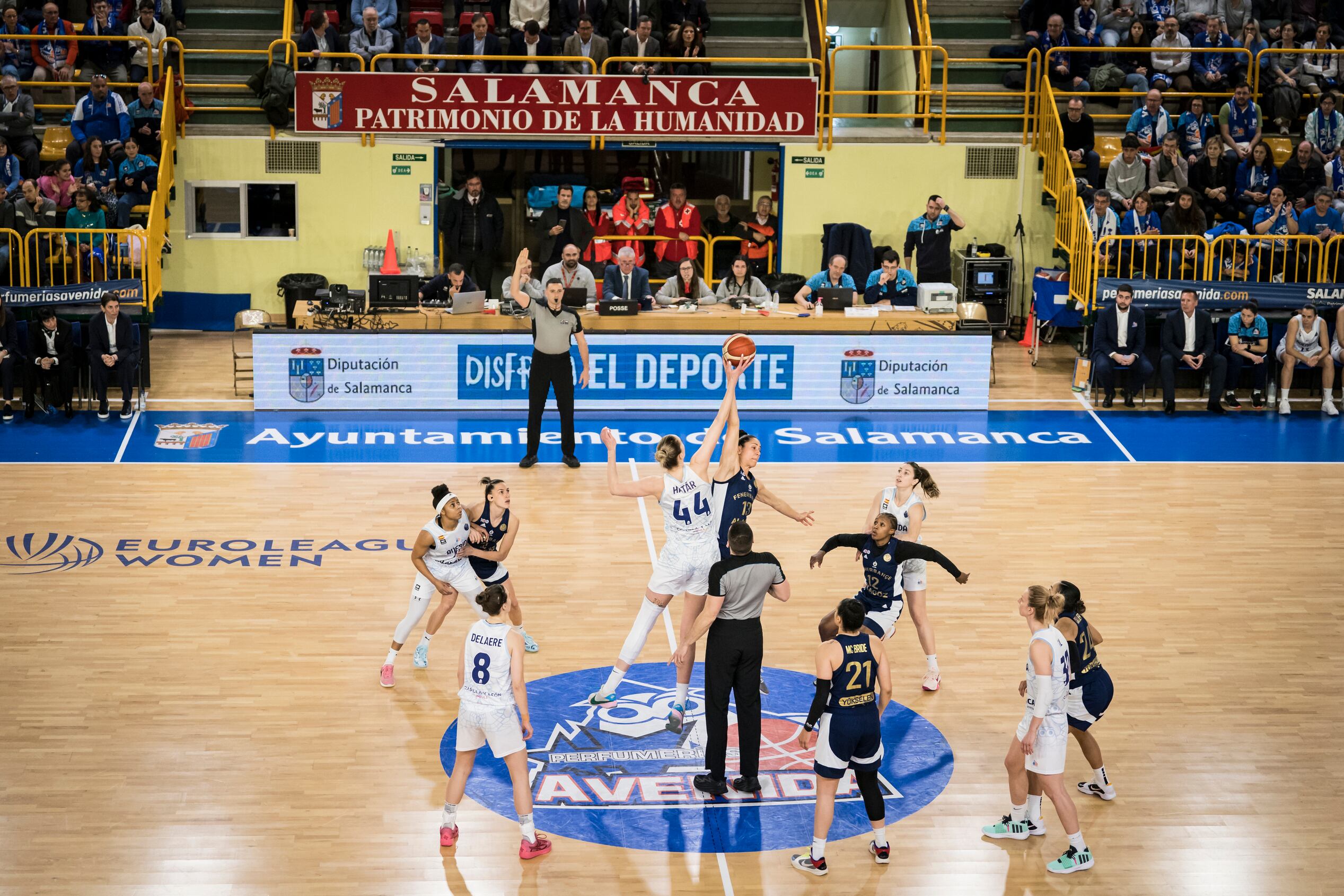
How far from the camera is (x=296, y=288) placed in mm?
22766

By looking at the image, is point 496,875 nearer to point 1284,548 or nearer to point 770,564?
point 770,564

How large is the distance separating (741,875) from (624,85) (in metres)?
16.4

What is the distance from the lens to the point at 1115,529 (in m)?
14.6

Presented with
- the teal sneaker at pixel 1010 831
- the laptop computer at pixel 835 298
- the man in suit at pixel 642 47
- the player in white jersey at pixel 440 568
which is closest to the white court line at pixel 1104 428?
the laptop computer at pixel 835 298

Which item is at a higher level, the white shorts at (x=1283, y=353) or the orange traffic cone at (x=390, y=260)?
the orange traffic cone at (x=390, y=260)

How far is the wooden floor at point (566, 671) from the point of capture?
27.0ft

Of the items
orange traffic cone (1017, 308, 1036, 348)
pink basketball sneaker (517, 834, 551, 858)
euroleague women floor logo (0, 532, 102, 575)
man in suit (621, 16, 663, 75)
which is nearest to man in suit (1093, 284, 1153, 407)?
orange traffic cone (1017, 308, 1036, 348)

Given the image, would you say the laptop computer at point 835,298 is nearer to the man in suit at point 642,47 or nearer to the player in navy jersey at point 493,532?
the man in suit at point 642,47

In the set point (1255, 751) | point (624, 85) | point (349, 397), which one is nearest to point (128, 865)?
point (1255, 751)

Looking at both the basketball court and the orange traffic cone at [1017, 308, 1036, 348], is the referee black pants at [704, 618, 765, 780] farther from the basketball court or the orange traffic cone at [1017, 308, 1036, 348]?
the orange traffic cone at [1017, 308, 1036, 348]

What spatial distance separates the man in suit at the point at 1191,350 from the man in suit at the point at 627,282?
6871mm

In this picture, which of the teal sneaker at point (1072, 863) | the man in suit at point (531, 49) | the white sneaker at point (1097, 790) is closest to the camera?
the teal sneaker at point (1072, 863)

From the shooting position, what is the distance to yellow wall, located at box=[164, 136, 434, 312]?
23.2 meters

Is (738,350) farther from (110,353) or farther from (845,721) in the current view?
(110,353)
